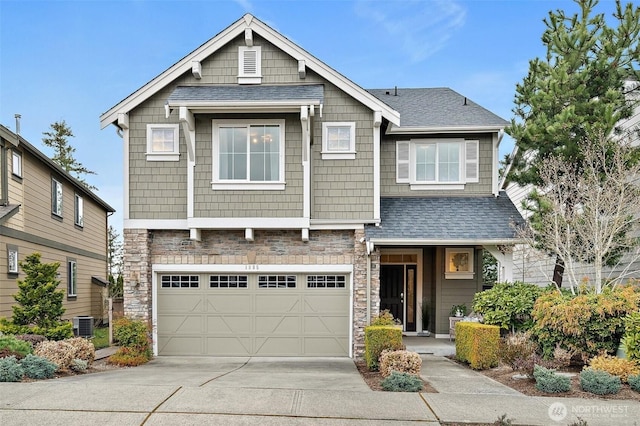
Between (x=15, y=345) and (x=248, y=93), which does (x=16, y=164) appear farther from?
(x=248, y=93)

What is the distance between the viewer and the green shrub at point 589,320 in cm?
862

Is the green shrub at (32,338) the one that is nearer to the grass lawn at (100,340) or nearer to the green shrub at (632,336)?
the grass lawn at (100,340)

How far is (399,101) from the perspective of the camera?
14375 millimetres

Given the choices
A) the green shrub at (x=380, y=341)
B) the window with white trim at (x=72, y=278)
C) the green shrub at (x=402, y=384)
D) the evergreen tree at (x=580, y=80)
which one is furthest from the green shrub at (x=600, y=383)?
the window with white trim at (x=72, y=278)

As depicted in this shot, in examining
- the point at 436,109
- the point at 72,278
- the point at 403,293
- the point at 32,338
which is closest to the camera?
the point at 32,338

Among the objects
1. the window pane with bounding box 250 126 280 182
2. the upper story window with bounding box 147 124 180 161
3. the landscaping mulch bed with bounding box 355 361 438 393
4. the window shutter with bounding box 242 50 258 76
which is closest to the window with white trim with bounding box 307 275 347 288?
the landscaping mulch bed with bounding box 355 361 438 393

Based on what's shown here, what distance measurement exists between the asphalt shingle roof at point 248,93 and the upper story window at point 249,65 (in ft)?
0.76

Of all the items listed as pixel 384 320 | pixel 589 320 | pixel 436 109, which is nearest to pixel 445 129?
pixel 436 109

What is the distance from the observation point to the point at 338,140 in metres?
11.7

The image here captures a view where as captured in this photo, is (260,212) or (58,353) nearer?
(58,353)

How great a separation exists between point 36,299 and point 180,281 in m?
3.13

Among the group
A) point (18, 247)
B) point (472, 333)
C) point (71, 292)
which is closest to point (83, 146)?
point (71, 292)

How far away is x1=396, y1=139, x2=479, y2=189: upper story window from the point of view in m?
12.8

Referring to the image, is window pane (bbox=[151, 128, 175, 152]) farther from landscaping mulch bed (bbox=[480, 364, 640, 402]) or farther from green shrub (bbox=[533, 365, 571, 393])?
green shrub (bbox=[533, 365, 571, 393])
